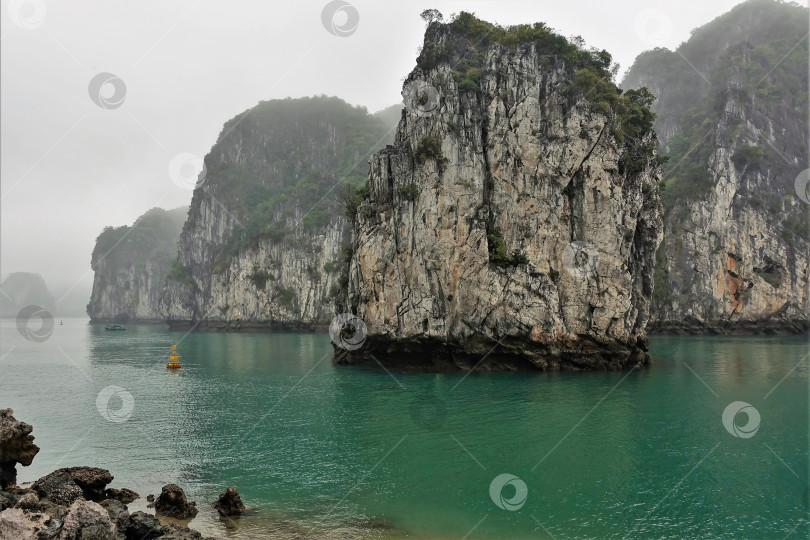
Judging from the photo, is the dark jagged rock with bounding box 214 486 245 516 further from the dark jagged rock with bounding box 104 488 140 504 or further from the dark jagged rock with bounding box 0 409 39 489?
the dark jagged rock with bounding box 0 409 39 489

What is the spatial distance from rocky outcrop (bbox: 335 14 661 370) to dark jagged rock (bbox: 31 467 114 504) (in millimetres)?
22032

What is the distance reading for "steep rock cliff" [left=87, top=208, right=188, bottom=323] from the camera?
125500 millimetres

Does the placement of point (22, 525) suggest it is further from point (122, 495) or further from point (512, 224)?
point (512, 224)

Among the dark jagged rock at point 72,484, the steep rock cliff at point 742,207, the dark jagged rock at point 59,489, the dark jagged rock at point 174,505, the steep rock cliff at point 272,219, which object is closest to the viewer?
the dark jagged rock at point 59,489

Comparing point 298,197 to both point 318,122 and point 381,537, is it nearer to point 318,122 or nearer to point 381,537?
point 318,122

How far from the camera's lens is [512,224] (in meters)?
32.7

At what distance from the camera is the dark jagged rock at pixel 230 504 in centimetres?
1131

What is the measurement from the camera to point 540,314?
3100 centimetres

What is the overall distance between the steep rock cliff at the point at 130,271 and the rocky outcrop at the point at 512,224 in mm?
106990

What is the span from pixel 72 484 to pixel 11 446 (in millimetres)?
2412

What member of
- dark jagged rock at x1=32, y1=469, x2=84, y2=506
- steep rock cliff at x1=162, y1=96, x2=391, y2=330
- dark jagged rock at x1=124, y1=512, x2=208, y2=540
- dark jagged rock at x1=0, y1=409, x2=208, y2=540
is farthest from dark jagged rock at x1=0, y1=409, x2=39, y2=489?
steep rock cliff at x1=162, y1=96, x2=391, y2=330

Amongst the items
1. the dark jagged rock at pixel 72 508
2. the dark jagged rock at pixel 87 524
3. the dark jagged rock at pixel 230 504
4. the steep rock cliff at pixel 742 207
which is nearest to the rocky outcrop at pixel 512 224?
the dark jagged rock at pixel 230 504

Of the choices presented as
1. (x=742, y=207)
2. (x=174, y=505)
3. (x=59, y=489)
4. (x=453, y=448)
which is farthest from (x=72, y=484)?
(x=742, y=207)

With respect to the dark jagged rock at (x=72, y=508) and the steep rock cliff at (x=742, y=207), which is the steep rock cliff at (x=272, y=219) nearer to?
the steep rock cliff at (x=742, y=207)
